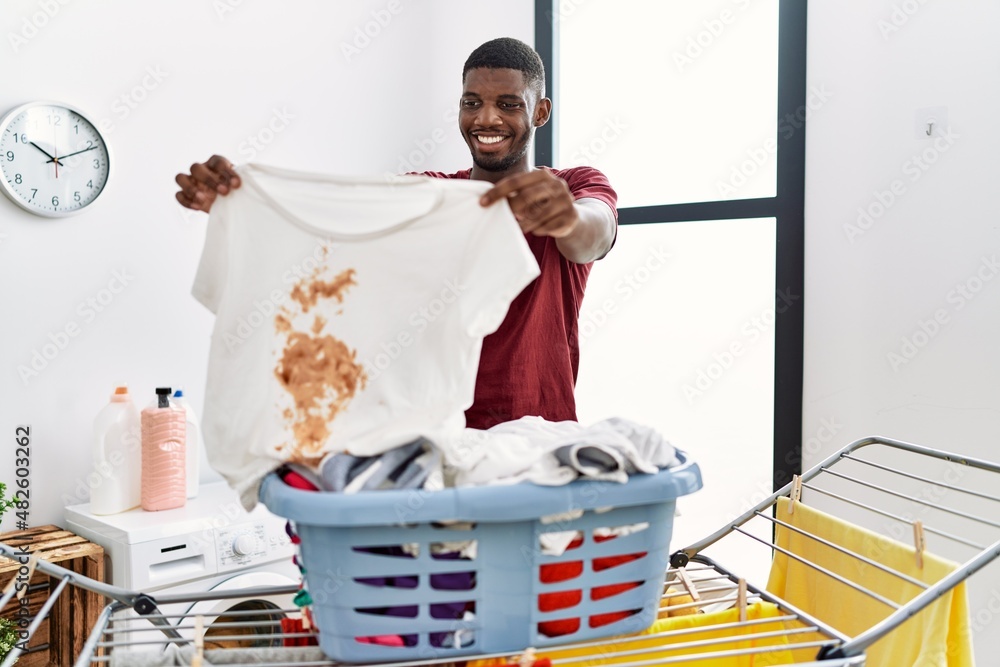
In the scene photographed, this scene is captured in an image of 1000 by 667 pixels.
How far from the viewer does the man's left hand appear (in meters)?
0.88

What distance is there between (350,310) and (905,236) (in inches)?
65.1

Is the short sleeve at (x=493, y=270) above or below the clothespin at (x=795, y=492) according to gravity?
above

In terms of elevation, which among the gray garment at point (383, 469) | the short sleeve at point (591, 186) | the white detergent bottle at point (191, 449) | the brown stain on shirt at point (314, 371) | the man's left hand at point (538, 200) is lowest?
the white detergent bottle at point (191, 449)

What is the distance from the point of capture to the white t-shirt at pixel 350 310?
33.7 inches

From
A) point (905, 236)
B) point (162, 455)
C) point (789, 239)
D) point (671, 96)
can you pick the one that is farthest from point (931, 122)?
point (162, 455)

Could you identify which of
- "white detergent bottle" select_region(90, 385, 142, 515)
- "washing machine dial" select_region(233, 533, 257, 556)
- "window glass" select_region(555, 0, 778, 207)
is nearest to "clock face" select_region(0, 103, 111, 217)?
"white detergent bottle" select_region(90, 385, 142, 515)

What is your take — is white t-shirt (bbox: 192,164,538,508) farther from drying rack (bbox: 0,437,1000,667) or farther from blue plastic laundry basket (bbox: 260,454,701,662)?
drying rack (bbox: 0,437,1000,667)

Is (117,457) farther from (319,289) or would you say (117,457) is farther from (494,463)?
(494,463)

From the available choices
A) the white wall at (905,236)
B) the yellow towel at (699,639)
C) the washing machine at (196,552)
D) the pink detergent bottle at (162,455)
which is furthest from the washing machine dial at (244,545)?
the white wall at (905,236)

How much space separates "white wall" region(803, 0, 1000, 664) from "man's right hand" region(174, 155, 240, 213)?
1.71 meters

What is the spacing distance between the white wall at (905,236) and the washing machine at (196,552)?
1.48 metres

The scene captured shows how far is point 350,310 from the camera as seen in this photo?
897mm

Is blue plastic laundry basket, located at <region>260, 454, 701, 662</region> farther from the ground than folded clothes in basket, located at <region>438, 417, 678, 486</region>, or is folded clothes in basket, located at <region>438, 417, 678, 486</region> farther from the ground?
folded clothes in basket, located at <region>438, 417, 678, 486</region>

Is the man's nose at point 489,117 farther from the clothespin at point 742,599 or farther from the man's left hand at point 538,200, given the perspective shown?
the clothespin at point 742,599
